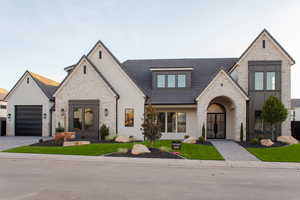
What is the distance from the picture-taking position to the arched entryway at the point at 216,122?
18.4 metres

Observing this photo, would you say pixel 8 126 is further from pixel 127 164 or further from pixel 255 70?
pixel 255 70

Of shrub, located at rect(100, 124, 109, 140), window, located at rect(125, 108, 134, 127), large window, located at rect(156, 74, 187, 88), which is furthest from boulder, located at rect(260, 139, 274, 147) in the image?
shrub, located at rect(100, 124, 109, 140)

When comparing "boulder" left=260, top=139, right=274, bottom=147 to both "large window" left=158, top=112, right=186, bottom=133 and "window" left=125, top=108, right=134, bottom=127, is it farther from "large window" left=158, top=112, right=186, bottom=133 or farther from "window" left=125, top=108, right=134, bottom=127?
"window" left=125, top=108, right=134, bottom=127

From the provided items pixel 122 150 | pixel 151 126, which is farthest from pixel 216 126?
pixel 122 150

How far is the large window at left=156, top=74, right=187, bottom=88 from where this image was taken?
62.7ft

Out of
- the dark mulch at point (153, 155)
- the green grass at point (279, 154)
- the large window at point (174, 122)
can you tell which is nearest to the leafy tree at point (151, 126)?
the dark mulch at point (153, 155)

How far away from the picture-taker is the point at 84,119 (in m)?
16.8

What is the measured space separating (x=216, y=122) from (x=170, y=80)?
6.46m

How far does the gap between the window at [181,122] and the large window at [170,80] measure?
3.11 meters

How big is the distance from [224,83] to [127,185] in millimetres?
13045

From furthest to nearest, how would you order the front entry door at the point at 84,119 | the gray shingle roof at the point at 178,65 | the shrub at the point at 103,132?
1. the gray shingle roof at the point at 178,65
2. the front entry door at the point at 84,119
3. the shrub at the point at 103,132

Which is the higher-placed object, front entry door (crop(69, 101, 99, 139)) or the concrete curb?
front entry door (crop(69, 101, 99, 139))

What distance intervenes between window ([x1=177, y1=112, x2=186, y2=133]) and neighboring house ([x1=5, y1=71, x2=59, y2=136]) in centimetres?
1402

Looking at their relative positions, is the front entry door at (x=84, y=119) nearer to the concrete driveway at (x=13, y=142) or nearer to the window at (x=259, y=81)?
the concrete driveway at (x=13, y=142)
